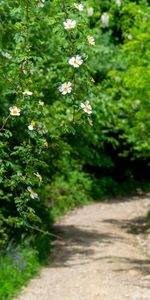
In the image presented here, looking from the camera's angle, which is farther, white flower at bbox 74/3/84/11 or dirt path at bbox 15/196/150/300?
dirt path at bbox 15/196/150/300

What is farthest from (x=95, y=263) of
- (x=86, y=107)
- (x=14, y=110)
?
(x=14, y=110)

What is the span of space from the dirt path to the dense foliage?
73 cm

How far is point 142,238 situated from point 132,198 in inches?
306

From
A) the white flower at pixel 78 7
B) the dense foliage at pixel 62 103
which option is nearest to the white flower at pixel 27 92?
the dense foliage at pixel 62 103

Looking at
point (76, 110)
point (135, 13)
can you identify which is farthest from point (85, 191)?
point (76, 110)

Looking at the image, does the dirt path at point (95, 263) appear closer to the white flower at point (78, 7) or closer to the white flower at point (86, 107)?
the white flower at point (86, 107)

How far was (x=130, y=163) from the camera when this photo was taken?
23.7 m

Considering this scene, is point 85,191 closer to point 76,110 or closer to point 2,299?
point 2,299

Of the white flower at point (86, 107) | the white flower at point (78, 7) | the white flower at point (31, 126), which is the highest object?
the white flower at point (78, 7)

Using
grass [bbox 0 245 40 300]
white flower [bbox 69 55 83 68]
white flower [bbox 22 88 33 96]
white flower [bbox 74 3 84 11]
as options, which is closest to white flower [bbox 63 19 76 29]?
white flower [bbox 74 3 84 11]

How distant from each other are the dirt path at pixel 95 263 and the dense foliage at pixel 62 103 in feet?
2.38

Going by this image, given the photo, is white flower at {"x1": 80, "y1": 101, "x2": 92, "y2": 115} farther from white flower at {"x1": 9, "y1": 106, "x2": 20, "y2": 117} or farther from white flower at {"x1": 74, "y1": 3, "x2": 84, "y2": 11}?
white flower at {"x1": 74, "y1": 3, "x2": 84, "y2": 11}

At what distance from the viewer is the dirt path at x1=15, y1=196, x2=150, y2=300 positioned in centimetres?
776

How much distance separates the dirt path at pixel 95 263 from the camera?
25.5ft
